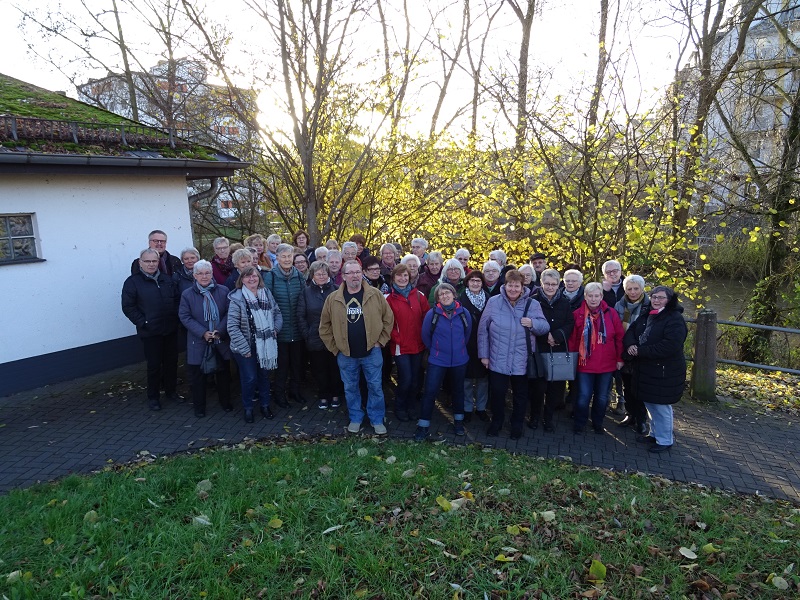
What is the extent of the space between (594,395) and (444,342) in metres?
1.85

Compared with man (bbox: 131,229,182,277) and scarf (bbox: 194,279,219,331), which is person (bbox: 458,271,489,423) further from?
man (bbox: 131,229,182,277)

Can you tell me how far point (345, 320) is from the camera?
5.70m

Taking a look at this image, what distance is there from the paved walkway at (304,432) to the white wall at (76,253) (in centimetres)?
93

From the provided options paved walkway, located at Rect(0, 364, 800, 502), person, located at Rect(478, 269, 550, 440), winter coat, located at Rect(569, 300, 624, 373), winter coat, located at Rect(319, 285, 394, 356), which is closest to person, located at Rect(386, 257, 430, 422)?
winter coat, located at Rect(319, 285, 394, 356)

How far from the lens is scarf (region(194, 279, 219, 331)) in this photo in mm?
6121

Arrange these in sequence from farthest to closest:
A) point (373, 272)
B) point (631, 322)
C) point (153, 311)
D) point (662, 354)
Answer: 1. point (373, 272)
2. point (153, 311)
3. point (631, 322)
4. point (662, 354)

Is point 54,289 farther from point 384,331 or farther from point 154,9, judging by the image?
point 154,9

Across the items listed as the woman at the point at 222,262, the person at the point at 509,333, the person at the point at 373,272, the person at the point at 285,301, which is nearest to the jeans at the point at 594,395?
the person at the point at 509,333

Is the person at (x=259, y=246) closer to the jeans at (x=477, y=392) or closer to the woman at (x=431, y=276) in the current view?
the woman at (x=431, y=276)

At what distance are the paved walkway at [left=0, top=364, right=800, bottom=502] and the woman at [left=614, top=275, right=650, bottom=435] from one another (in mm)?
167

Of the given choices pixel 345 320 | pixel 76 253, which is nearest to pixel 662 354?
pixel 345 320

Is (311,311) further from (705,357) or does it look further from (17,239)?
(705,357)

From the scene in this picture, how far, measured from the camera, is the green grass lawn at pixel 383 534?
130 inches

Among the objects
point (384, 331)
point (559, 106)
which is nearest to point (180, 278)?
point (384, 331)
